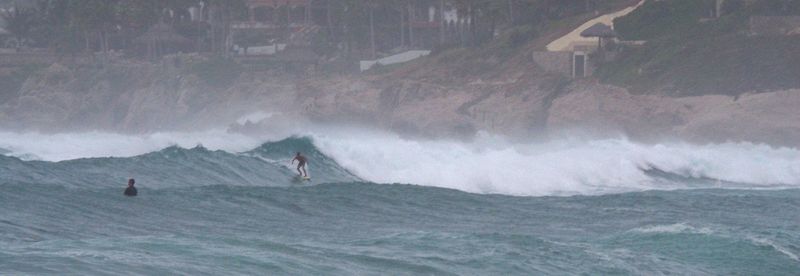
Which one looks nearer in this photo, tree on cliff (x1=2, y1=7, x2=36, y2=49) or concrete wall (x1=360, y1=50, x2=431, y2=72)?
concrete wall (x1=360, y1=50, x2=431, y2=72)

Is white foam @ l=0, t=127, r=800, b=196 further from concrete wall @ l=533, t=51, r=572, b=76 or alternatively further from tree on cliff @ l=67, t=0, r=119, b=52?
tree on cliff @ l=67, t=0, r=119, b=52

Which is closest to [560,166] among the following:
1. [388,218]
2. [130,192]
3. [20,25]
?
[388,218]

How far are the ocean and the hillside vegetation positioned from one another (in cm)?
1544

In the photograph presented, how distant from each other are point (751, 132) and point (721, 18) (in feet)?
40.3

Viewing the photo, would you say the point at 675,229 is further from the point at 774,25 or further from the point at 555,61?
the point at 555,61

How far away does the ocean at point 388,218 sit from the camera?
23078 millimetres

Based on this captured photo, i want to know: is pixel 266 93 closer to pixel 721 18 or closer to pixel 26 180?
pixel 721 18

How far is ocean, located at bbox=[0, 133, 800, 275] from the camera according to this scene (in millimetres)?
23078

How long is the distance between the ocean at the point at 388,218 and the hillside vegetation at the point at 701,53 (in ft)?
50.7

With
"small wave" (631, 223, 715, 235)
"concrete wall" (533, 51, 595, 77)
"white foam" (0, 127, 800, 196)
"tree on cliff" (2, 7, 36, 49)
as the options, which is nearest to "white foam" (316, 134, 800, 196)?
"white foam" (0, 127, 800, 196)

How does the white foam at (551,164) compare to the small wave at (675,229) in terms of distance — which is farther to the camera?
the white foam at (551,164)

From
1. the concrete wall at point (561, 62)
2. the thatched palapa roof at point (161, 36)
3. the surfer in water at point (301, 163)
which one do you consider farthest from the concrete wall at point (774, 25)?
the thatched palapa roof at point (161, 36)

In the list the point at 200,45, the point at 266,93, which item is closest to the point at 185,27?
the point at 200,45

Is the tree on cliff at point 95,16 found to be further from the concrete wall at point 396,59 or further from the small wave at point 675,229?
the small wave at point 675,229
